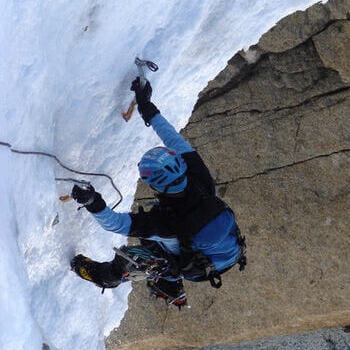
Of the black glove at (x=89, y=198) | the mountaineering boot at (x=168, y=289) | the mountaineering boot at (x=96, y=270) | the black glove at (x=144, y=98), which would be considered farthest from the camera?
the mountaineering boot at (x=168, y=289)

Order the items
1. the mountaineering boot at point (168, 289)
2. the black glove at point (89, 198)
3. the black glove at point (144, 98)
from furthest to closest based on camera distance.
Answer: the mountaineering boot at point (168, 289) → the black glove at point (144, 98) → the black glove at point (89, 198)

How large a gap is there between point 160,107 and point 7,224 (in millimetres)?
1371

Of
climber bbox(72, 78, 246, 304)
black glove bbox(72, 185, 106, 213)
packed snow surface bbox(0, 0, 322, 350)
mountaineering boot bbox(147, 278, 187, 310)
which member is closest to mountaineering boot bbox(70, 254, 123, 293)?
packed snow surface bbox(0, 0, 322, 350)

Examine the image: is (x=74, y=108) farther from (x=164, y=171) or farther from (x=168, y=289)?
(x=168, y=289)

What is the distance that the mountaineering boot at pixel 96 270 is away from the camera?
13.2ft

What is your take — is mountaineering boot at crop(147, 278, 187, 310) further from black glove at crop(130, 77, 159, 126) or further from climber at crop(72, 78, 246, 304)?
black glove at crop(130, 77, 159, 126)

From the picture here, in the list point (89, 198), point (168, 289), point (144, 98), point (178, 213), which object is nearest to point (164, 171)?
point (178, 213)

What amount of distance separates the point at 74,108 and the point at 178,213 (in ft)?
2.91

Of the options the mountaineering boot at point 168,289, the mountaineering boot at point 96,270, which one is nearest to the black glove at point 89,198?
the mountaineering boot at point 96,270

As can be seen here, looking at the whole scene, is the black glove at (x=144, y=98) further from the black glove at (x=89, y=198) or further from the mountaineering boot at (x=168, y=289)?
the mountaineering boot at (x=168, y=289)

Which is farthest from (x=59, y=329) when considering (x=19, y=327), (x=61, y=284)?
(x=19, y=327)

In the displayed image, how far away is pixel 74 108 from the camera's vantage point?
3.53 m

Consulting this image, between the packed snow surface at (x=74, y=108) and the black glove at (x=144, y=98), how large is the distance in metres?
0.09

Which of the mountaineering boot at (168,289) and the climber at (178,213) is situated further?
the mountaineering boot at (168,289)
